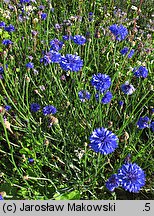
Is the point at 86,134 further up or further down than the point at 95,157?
further up

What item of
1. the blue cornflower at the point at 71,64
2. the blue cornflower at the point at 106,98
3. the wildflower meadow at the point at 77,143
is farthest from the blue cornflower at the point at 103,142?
the blue cornflower at the point at 71,64

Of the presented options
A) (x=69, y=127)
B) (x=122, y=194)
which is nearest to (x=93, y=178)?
(x=122, y=194)

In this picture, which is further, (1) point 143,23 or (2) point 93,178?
(1) point 143,23

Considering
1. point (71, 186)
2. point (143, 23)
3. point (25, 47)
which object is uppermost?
point (143, 23)

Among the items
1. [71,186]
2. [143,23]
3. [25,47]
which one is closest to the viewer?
[71,186]

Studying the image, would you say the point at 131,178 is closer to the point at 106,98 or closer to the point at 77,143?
the point at 106,98
